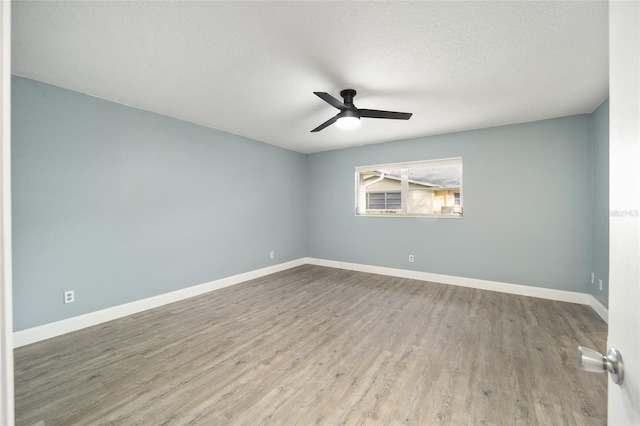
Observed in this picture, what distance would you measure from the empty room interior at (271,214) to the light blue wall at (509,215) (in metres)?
0.03

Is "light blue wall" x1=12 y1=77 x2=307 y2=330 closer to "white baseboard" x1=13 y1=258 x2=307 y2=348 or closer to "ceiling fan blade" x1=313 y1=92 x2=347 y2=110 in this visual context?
"white baseboard" x1=13 y1=258 x2=307 y2=348

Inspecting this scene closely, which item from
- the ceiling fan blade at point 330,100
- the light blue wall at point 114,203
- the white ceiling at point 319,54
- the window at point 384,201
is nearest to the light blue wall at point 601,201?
the white ceiling at point 319,54

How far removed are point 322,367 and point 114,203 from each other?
2.94 meters

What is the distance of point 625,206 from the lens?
0.62m

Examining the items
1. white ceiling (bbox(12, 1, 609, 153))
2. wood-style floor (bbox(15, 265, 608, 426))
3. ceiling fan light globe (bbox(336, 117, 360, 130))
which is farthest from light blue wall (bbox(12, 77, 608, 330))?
ceiling fan light globe (bbox(336, 117, 360, 130))

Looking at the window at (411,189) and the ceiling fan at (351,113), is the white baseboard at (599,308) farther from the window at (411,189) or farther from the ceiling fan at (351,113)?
the ceiling fan at (351,113)

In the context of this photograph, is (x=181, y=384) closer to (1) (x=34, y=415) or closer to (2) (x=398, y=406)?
(1) (x=34, y=415)

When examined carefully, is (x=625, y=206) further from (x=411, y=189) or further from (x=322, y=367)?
(x=411, y=189)

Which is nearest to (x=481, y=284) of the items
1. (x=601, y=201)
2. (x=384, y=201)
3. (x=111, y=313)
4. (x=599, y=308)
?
(x=599, y=308)

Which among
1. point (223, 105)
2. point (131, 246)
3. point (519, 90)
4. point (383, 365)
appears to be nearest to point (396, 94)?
point (519, 90)

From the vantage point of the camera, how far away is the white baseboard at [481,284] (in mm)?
3586

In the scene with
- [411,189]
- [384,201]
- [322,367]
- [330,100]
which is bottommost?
[322,367]

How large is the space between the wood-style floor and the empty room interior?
0.8 inches

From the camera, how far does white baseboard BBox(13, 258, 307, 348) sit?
2.53 metres
